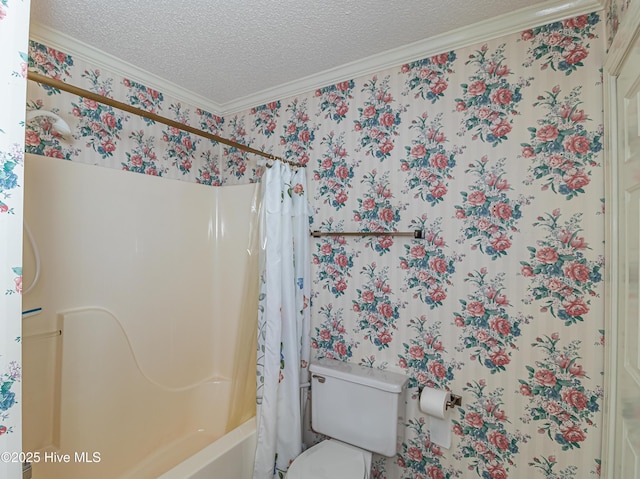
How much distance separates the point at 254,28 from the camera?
1.53 meters

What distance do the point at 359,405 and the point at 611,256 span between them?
124 cm

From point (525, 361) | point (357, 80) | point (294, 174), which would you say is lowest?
point (525, 361)

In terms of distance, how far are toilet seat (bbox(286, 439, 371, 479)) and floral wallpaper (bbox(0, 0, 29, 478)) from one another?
1112 mm

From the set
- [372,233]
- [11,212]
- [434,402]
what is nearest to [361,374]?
[434,402]

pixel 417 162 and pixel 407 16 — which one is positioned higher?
pixel 407 16

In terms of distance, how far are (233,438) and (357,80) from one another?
6.56 ft

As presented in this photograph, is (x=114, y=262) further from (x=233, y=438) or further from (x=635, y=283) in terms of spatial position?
(x=635, y=283)

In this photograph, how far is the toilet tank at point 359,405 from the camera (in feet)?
5.16

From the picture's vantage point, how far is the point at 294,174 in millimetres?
1939

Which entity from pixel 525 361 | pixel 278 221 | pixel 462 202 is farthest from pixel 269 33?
pixel 525 361

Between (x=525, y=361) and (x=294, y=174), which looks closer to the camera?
(x=525, y=361)

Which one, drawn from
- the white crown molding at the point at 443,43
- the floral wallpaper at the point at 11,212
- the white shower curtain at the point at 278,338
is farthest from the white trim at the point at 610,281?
the floral wallpaper at the point at 11,212

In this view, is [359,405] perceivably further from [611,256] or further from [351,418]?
[611,256]

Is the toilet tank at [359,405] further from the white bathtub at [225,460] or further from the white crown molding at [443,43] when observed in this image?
the white crown molding at [443,43]
